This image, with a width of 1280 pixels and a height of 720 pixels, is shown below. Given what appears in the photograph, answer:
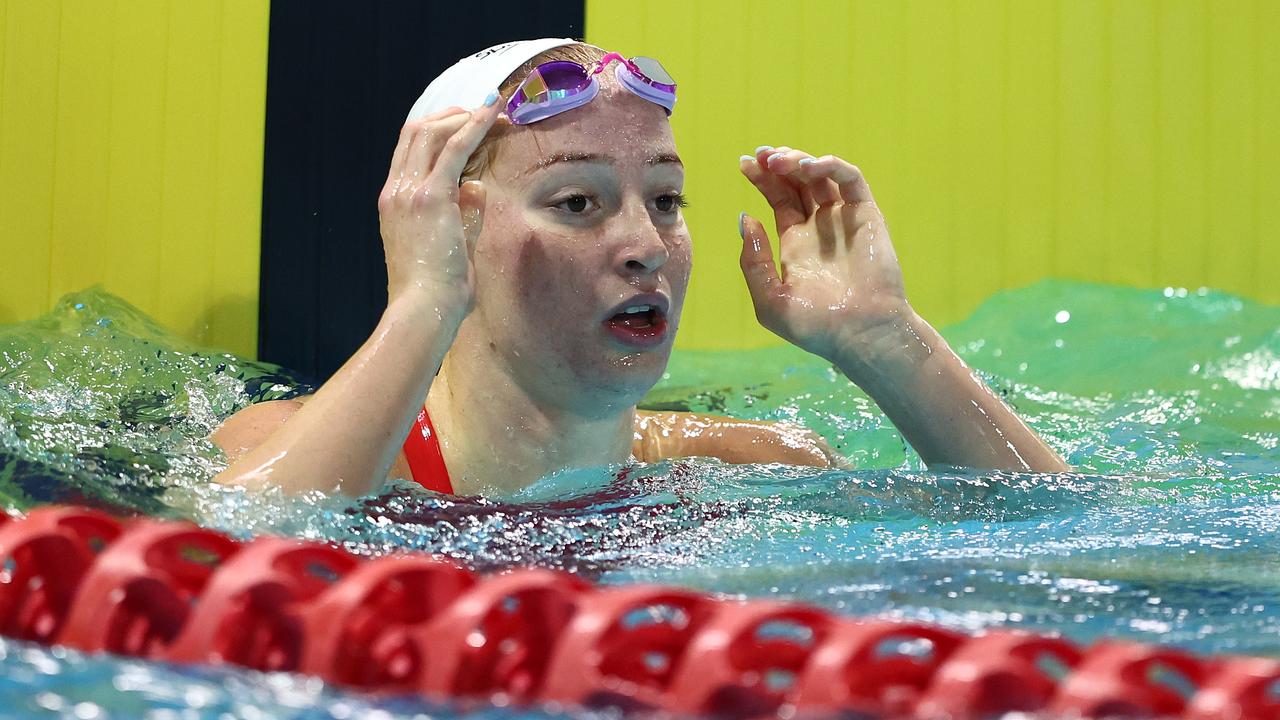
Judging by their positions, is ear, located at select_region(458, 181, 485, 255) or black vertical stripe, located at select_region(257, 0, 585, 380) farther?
black vertical stripe, located at select_region(257, 0, 585, 380)

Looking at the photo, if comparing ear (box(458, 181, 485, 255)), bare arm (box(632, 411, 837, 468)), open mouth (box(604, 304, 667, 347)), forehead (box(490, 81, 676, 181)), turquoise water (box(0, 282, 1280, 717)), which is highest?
forehead (box(490, 81, 676, 181))

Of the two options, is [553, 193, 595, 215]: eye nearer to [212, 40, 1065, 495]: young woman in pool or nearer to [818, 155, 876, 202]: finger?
[212, 40, 1065, 495]: young woman in pool

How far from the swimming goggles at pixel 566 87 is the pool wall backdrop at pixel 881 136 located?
300 cm

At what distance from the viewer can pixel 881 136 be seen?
5551 millimetres

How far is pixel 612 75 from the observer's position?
2.51 meters

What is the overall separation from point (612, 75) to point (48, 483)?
1177mm

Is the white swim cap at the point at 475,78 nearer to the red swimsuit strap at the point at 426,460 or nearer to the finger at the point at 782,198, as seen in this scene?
the finger at the point at 782,198

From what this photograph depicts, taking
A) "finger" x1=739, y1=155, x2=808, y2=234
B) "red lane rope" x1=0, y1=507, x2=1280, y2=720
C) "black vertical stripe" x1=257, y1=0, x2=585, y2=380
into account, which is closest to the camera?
"red lane rope" x1=0, y1=507, x2=1280, y2=720

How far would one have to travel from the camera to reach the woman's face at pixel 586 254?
2352 millimetres

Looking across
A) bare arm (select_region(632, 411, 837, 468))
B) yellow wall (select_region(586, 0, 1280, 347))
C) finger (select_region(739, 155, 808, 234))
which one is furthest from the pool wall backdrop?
finger (select_region(739, 155, 808, 234))

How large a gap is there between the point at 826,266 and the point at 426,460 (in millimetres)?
844

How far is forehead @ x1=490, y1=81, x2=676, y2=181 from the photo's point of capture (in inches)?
94.7

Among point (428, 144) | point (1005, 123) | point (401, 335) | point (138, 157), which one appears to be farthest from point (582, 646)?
point (138, 157)

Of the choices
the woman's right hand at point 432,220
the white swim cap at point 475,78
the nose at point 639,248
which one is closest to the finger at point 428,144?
the woman's right hand at point 432,220
